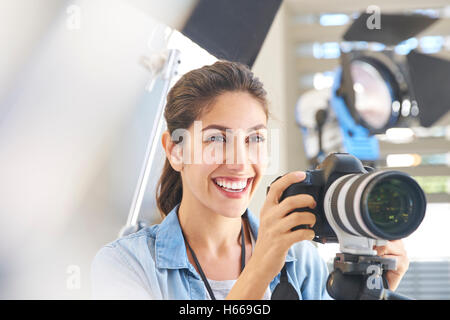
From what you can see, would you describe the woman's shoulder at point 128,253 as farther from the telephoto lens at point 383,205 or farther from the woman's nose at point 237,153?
the telephoto lens at point 383,205

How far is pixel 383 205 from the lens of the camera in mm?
396

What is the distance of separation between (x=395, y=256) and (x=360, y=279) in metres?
0.12

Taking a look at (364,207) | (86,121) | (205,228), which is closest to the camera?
(364,207)

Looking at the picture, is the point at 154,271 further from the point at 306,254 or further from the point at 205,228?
the point at 306,254

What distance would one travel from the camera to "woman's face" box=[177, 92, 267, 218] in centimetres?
57

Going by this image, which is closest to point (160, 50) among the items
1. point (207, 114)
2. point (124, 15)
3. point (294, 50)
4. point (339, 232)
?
point (124, 15)

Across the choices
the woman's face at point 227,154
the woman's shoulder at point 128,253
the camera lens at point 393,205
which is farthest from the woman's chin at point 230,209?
the camera lens at point 393,205

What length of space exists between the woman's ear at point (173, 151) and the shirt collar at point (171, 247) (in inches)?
2.9

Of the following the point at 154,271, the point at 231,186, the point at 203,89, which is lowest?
the point at 154,271

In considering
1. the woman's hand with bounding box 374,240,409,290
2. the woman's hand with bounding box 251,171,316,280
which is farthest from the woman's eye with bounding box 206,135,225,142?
the woman's hand with bounding box 374,240,409,290

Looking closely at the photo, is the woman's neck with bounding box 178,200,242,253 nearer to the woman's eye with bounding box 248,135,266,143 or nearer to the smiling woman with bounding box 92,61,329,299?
the smiling woman with bounding box 92,61,329,299

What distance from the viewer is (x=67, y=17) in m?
0.83

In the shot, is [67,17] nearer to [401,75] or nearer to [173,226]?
[173,226]

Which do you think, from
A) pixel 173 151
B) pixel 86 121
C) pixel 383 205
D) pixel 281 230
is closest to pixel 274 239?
pixel 281 230
